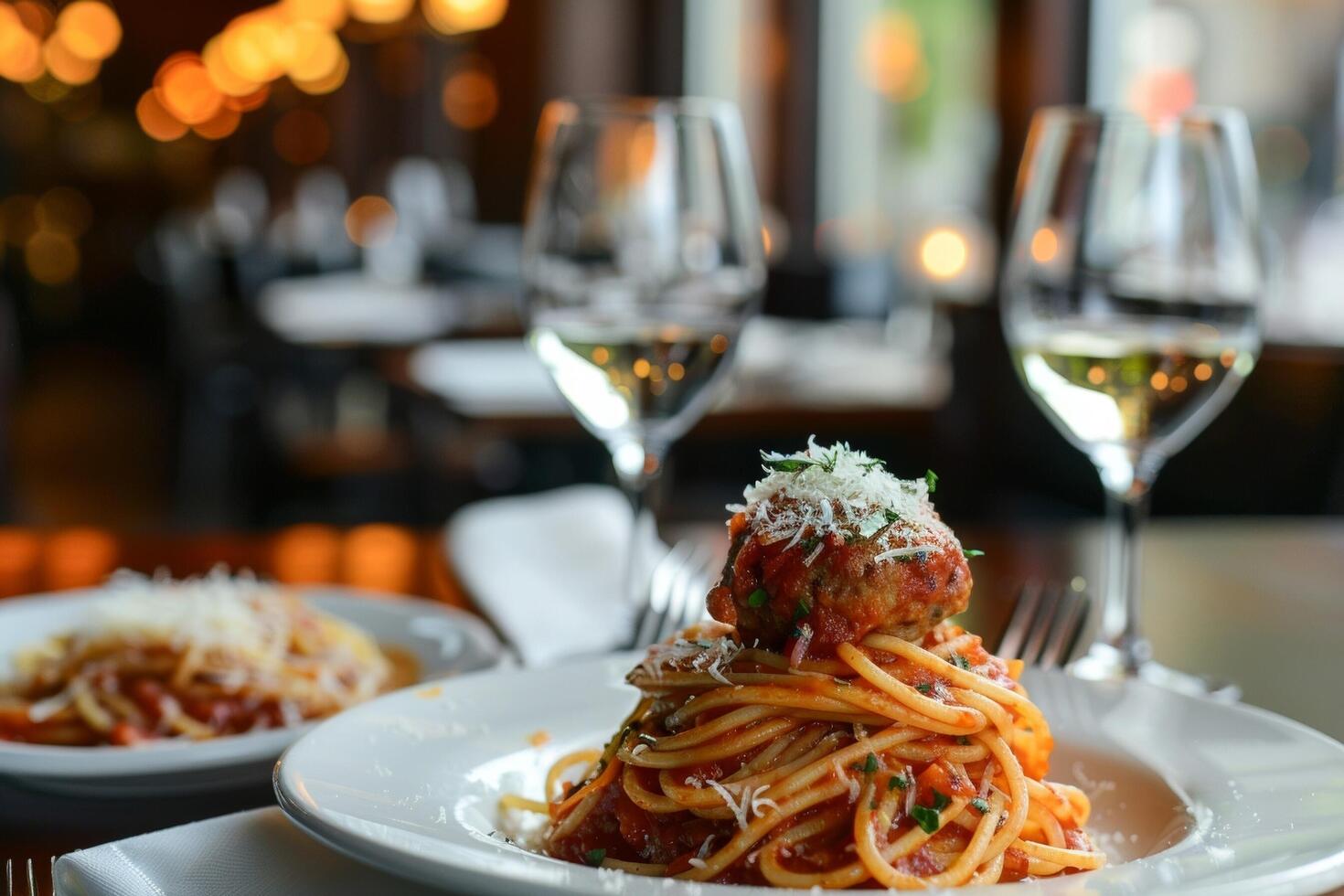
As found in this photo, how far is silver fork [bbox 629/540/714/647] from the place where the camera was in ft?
4.52

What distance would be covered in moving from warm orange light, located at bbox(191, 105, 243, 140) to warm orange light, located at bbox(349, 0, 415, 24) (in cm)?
1095

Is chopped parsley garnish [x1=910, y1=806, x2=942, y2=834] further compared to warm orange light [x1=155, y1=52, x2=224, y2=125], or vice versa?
warm orange light [x1=155, y1=52, x2=224, y2=125]

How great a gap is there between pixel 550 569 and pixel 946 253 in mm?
7963

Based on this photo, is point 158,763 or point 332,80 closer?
point 158,763

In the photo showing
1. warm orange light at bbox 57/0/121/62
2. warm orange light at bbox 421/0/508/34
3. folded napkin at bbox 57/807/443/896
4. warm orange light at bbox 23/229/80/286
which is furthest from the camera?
warm orange light at bbox 23/229/80/286

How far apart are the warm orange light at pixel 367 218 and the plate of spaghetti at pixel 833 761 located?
13971 millimetres

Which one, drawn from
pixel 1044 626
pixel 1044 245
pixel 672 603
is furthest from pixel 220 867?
pixel 1044 245

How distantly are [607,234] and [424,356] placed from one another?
11.0 ft

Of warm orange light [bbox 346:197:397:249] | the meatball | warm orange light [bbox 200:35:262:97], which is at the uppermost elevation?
warm orange light [bbox 200:35:262:97]

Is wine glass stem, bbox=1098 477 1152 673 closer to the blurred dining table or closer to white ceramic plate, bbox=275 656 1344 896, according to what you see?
the blurred dining table

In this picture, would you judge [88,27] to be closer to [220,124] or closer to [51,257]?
[220,124]

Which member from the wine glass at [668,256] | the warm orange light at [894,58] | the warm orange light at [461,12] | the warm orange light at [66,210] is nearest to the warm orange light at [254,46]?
the warm orange light at [461,12]

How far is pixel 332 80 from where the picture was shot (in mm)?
18047

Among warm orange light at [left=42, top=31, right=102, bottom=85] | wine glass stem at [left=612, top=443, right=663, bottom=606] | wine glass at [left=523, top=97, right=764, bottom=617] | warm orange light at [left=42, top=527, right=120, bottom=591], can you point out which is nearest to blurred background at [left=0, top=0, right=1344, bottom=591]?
warm orange light at [left=42, top=527, right=120, bottom=591]
